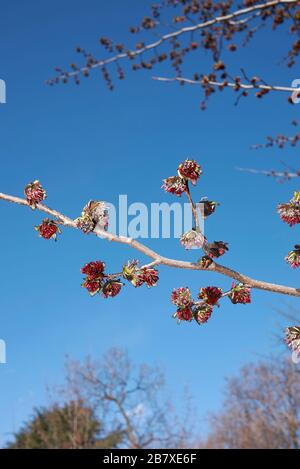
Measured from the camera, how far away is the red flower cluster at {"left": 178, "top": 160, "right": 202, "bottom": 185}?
2305mm

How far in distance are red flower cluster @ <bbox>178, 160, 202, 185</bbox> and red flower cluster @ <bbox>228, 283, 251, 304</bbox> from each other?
0.47 metres

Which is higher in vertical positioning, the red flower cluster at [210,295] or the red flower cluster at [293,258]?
the red flower cluster at [293,258]

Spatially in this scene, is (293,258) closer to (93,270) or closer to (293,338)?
(293,338)

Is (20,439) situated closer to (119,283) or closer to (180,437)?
(180,437)

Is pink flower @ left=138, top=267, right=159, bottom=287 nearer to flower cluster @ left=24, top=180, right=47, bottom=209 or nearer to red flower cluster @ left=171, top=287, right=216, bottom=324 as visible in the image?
red flower cluster @ left=171, top=287, right=216, bottom=324

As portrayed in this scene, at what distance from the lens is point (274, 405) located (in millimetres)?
32594

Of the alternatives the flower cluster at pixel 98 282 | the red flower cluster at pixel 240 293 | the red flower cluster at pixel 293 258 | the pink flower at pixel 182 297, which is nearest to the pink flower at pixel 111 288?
the flower cluster at pixel 98 282

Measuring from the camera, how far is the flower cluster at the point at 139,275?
2.37m

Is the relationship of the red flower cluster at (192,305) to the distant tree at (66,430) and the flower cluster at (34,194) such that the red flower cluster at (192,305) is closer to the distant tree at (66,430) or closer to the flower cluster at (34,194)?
the flower cluster at (34,194)

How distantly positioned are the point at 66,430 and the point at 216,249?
2916 cm

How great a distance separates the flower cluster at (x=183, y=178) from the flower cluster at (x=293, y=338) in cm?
70

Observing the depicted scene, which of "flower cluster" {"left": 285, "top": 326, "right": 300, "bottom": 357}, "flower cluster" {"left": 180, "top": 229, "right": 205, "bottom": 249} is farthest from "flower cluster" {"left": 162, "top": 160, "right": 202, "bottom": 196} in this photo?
"flower cluster" {"left": 285, "top": 326, "right": 300, "bottom": 357}

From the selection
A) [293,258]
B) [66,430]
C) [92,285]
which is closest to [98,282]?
[92,285]
